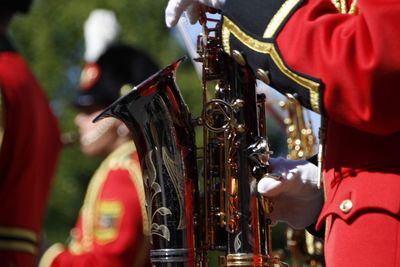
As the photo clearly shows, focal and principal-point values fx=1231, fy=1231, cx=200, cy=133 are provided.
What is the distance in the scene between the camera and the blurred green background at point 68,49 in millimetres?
16844

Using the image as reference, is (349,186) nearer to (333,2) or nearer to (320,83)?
(320,83)

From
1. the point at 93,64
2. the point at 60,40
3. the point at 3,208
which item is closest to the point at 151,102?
the point at 3,208

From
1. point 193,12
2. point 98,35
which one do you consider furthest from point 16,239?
point 98,35

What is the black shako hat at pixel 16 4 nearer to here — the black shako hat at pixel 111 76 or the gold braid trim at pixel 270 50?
the black shako hat at pixel 111 76

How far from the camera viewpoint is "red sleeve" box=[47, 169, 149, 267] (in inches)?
255

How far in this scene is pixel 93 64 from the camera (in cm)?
786

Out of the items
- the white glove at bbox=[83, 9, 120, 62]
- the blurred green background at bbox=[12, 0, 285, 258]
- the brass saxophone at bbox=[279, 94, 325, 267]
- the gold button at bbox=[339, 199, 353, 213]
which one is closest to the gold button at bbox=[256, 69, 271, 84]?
the gold button at bbox=[339, 199, 353, 213]

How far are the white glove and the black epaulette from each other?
5.14 meters

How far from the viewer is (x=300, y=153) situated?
17.0 ft

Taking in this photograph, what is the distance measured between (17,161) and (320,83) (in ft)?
9.03

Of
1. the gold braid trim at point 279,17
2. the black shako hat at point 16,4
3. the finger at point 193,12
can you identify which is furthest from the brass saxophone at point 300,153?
the gold braid trim at point 279,17

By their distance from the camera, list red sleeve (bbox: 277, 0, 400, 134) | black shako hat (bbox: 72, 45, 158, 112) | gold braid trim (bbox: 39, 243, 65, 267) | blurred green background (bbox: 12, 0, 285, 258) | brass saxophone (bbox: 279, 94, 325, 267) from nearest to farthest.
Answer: red sleeve (bbox: 277, 0, 400, 134)
brass saxophone (bbox: 279, 94, 325, 267)
gold braid trim (bbox: 39, 243, 65, 267)
black shako hat (bbox: 72, 45, 158, 112)
blurred green background (bbox: 12, 0, 285, 258)

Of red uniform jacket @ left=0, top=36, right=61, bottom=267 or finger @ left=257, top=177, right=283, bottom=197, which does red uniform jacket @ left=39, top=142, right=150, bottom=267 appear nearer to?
red uniform jacket @ left=0, top=36, right=61, bottom=267

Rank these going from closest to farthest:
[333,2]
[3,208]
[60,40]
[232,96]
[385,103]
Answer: [385,103], [333,2], [232,96], [3,208], [60,40]
